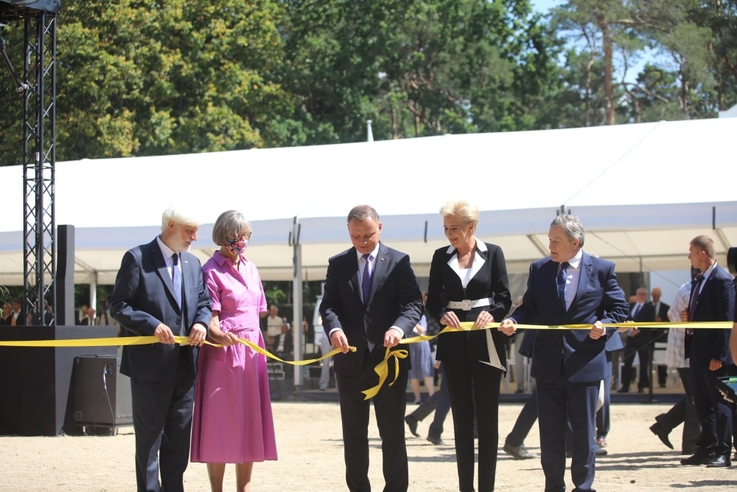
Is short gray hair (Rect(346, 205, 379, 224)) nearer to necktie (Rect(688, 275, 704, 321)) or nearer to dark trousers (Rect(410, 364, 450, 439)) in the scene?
necktie (Rect(688, 275, 704, 321))

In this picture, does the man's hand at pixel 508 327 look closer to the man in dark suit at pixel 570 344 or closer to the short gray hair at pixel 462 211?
the man in dark suit at pixel 570 344

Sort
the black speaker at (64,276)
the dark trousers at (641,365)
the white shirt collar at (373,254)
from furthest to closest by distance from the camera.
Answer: the dark trousers at (641,365) < the black speaker at (64,276) < the white shirt collar at (373,254)

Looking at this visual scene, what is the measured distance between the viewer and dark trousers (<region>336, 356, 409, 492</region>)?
5.66m

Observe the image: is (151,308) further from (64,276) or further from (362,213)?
(64,276)

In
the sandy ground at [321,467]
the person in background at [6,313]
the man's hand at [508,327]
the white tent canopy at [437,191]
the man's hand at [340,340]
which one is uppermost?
the white tent canopy at [437,191]

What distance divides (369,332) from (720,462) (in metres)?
3.51

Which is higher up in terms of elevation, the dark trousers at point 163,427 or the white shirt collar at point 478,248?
the white shirt collar at point 478,248

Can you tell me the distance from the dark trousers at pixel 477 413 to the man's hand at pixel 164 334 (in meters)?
1.62

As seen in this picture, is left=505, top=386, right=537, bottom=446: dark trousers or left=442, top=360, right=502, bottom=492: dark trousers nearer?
left=442, top=360, right=502, bottom=492: dark trousers

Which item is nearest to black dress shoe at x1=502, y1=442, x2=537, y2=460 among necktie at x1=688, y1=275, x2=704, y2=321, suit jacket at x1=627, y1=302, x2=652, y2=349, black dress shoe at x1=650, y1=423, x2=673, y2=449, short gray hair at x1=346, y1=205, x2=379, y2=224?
black dress shoe at x1=650, y1=423, x2=673, y2=449

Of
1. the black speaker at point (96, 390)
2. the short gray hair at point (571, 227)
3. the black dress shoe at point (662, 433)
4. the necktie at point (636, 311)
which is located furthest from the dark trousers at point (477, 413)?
the necktie at point (636, 311)

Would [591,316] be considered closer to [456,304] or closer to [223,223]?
[456,304]

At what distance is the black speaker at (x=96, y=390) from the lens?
33.4 ft

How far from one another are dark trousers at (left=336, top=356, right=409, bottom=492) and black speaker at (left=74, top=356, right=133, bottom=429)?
5131 mm
